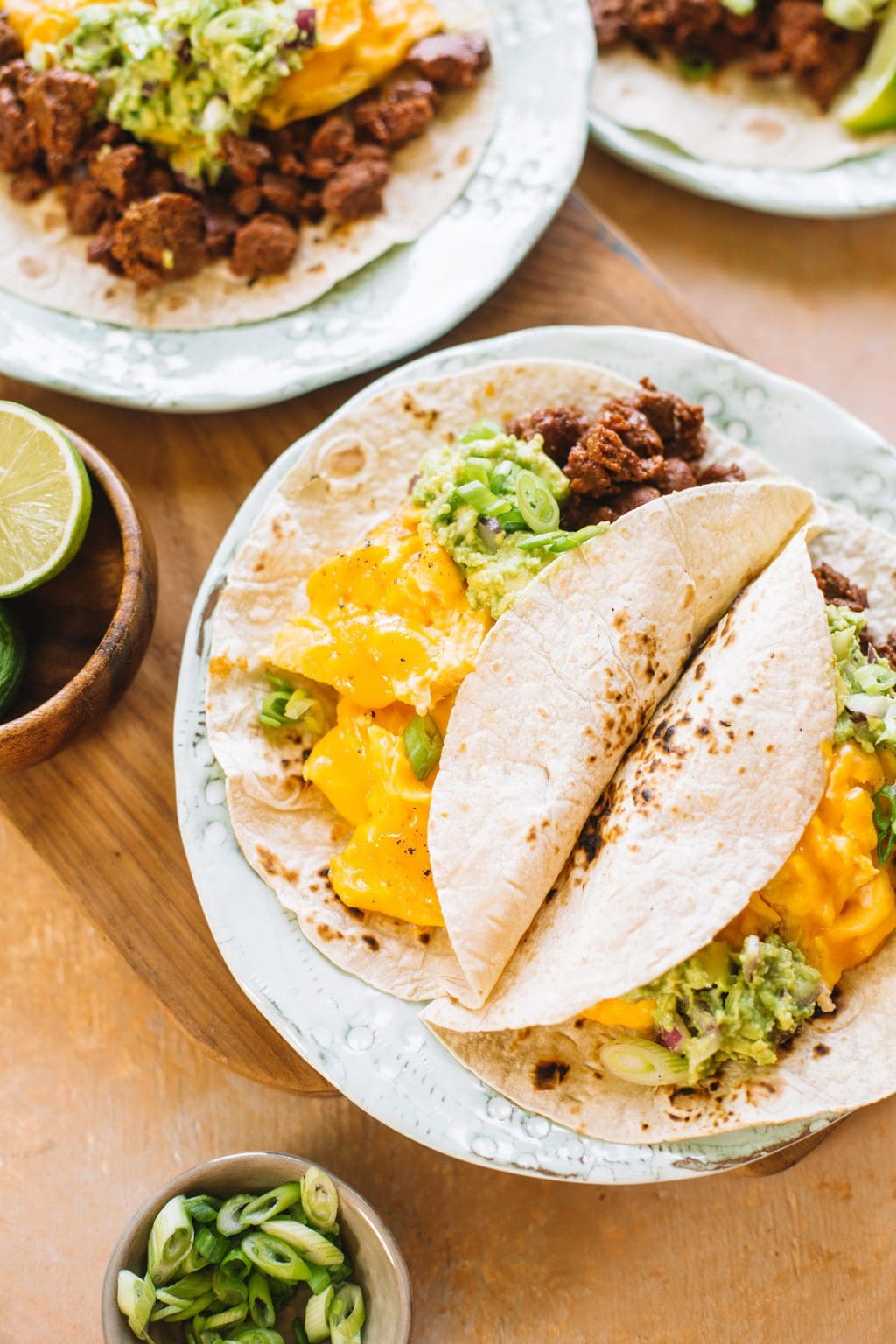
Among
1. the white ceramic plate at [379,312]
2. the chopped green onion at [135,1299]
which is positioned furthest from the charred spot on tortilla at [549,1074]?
the white ceramic plate at [379,312]

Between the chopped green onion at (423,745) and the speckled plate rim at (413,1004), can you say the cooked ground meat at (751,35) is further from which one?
the chopped green onion at (423,745)

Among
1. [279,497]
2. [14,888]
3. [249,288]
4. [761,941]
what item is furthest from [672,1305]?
[249,288]

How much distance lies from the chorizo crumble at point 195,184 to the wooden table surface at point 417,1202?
0.89 metres

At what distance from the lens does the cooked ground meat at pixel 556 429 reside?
3.03m

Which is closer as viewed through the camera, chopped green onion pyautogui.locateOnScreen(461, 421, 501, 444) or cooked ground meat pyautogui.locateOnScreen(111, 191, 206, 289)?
chopped green onion pyautogui.locateOnScreen(461, 421, 501, 444)

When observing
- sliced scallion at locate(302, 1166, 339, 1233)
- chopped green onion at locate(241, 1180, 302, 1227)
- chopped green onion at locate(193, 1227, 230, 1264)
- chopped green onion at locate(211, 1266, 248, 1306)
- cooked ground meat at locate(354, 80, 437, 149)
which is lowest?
chopped green onion at locate(211, 1266, 248, 1306)

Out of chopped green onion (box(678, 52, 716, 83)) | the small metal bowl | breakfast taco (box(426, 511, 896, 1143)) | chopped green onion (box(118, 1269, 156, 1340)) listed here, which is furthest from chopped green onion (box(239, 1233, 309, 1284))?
chopped green onion (box(678, 52, 716, 83))

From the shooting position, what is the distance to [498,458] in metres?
2.93

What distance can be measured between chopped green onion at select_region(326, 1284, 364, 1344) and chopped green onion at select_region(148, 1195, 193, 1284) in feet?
1.29

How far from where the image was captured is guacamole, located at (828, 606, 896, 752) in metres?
2.64

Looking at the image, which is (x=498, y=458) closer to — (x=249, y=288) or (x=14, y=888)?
(x=249, y=288)

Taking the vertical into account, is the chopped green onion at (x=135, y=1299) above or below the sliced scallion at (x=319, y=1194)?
below

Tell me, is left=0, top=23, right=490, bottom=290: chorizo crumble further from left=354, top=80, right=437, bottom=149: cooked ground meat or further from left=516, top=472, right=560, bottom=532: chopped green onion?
left=516, top=472, right=560, bottom=532: chopped green onion

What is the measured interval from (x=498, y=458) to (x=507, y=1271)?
215 cm
